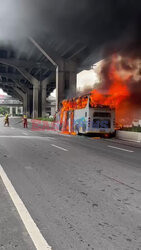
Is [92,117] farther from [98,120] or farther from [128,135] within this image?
[128,135]

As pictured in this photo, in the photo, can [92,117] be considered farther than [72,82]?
No

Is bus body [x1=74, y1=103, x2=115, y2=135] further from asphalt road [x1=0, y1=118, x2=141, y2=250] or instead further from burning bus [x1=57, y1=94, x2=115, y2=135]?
asphalt road [x1=0, y1=118, x2=141, y2=250]

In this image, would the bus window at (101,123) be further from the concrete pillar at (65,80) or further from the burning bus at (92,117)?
the concrete pillar at (65,80)

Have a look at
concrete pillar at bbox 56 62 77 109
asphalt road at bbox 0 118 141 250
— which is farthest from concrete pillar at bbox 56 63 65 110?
asphalt road at bbox 0 118 141 250

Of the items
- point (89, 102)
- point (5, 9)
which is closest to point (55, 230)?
point (89, 102)

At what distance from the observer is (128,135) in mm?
19047

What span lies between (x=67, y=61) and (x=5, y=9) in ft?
62.0

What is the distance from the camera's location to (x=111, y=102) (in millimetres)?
19469

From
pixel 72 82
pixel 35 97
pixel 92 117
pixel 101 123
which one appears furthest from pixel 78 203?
pixel 35 97

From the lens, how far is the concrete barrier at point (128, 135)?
1795cm

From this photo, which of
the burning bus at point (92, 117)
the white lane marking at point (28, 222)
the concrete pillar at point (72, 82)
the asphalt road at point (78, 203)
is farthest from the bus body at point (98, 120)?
the concrete pillar at point (72, 82)

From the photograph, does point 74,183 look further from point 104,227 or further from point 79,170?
point 104,227

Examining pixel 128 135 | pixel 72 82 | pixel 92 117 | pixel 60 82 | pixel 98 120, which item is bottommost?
pixel 128 135

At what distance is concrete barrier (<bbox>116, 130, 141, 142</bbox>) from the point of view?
1795 cm
